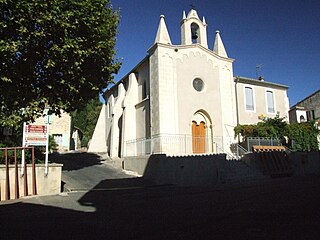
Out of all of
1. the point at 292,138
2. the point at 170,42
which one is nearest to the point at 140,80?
the point at 170,42

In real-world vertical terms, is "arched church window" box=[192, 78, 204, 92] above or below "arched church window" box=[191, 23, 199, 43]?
below

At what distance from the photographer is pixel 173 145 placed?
1672 cm

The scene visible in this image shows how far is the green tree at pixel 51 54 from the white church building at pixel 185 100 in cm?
548

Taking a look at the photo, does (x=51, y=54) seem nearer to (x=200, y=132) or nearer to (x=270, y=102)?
(x=200, y=132)

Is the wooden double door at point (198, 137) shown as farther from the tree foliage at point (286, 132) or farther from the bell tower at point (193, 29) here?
the bell tower at point (193, 29)

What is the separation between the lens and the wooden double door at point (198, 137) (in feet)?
60.2

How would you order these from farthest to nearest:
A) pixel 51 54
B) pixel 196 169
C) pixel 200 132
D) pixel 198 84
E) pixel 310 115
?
pixel 310 115, pixel 198 84, pixel 200 132, pixel 196 169, pixel 51 54

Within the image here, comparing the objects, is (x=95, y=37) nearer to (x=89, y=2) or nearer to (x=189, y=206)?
(x=89, y=2)

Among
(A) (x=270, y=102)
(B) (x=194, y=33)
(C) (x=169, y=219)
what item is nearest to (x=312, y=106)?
(A) (x=270, y=102)

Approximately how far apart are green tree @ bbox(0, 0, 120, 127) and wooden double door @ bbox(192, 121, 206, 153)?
807 centimetres

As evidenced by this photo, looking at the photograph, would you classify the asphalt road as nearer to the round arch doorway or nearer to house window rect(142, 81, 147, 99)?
the round arch doorway

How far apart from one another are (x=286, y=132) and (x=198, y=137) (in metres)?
7.28

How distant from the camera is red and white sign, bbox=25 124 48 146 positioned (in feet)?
32.4

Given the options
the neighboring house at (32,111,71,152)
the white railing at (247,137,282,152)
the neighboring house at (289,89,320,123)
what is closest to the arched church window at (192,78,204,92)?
the white railing at (247,137,282,152)
